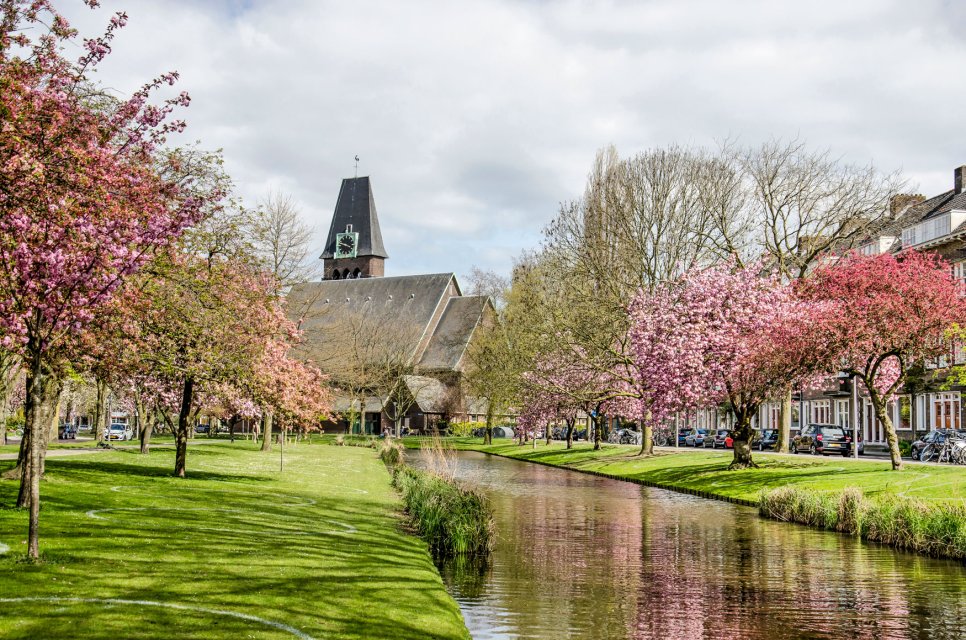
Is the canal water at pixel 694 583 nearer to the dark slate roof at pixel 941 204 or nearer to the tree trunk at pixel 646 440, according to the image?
the tree trunk at pixel 646 440

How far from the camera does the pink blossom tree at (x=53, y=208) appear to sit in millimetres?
11805

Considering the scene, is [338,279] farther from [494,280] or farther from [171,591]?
[171,591]

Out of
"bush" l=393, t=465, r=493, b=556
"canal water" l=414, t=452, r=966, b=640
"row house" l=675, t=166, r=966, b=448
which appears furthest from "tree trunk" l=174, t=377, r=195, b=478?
"row house" l=675, t=166, r=966, b=448

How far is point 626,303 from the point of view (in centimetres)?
4531

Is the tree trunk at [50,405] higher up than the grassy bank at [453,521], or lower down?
higher up

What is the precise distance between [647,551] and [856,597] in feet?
16.1

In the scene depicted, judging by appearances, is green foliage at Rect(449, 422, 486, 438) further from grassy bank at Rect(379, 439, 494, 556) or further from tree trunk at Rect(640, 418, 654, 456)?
grassy bank at Rect(379, 439, 494, 556)

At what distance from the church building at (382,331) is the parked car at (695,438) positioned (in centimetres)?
2119

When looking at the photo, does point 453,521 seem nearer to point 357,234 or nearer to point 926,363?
point 926,363

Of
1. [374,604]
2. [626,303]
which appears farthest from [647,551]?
[626,303]

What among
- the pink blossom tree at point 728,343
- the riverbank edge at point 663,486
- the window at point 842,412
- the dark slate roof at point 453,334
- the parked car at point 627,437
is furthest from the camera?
the dark slate roof at point 453,334

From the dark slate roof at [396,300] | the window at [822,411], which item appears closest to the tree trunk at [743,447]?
the window at [822,411]

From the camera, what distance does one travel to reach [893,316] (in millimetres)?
30672

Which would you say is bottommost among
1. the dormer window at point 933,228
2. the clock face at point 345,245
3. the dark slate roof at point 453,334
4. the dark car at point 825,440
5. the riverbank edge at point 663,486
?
the riverbank edge at point 663,486
